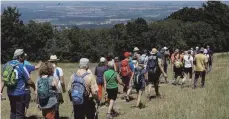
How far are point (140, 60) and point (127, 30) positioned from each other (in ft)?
288

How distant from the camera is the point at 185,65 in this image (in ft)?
58.7

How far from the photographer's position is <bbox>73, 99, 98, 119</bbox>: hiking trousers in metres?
8.41

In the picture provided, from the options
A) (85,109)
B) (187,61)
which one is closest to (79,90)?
(85,109)

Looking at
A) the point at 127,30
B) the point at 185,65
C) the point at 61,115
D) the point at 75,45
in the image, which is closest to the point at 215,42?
the point at 127,30

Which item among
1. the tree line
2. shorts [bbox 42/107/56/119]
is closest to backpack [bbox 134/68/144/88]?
shorts [bbox 42/107/56/119]

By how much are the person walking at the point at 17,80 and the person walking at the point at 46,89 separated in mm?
676

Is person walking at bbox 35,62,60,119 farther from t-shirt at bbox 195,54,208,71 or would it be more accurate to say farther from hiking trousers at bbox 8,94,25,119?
t-shirt at bbox 195,54,208,71

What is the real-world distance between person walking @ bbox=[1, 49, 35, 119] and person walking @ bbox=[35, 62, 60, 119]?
0.68 m

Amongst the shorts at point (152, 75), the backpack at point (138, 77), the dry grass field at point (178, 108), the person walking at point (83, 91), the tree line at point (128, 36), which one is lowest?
the tree line at point (128, 36)

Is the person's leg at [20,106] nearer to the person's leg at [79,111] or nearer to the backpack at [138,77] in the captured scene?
the person's leg at [79,111]

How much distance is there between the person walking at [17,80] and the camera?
28.2ft

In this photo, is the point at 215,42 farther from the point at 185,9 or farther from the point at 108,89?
the point at 108,89

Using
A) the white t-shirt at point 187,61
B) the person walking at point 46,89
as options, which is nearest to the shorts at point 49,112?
the person walking at point 46,89

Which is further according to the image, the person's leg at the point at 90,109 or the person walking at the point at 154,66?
the person walking at the point at 154,66
